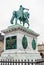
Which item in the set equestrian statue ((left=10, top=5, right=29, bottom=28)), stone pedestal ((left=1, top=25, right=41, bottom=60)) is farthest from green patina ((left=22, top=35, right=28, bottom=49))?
equestrian statue ((left=10, top=5, right=29, bottom=28))

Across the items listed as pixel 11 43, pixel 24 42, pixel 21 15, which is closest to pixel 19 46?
pixel 24 42

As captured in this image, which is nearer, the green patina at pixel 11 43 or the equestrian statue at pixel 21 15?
the green patina at pixel 11 43

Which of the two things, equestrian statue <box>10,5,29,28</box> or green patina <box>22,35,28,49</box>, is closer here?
green patina <box>22,35,28,49</box>

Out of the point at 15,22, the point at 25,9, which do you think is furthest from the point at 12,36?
the point at 25,9

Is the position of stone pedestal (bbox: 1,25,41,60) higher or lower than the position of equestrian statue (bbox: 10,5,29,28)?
lower

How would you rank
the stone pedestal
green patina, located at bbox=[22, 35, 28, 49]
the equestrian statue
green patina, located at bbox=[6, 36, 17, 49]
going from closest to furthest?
1. the stone pedestal
2. green patina, located at bbox=[6, 36, 17, 49]
3. green patina, located at bbox=[22, 35, 28, 49]
4. the equestrian statue

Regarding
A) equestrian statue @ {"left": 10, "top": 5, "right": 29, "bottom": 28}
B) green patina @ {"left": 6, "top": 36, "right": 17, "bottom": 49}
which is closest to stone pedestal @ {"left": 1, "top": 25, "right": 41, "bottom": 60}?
green patina @ {"left": 6, "top": 36, "right": 17, "bottom": 49}

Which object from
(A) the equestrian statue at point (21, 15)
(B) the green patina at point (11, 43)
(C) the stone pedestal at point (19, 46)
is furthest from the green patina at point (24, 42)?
(A) the equestrian statue at point (21, 15)

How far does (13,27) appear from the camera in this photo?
2078cm

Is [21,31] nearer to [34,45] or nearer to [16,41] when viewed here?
[16,41]

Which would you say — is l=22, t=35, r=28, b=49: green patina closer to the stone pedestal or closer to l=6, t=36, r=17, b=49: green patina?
the stone pedestal

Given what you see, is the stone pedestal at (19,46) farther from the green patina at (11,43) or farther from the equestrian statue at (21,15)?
the equestrian statue at (21,15)

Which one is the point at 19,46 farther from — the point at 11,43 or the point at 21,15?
the point at 21,15

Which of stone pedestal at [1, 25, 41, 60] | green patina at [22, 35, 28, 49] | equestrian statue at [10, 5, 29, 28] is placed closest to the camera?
stone pedestal at [1, 25, 41, 60]
